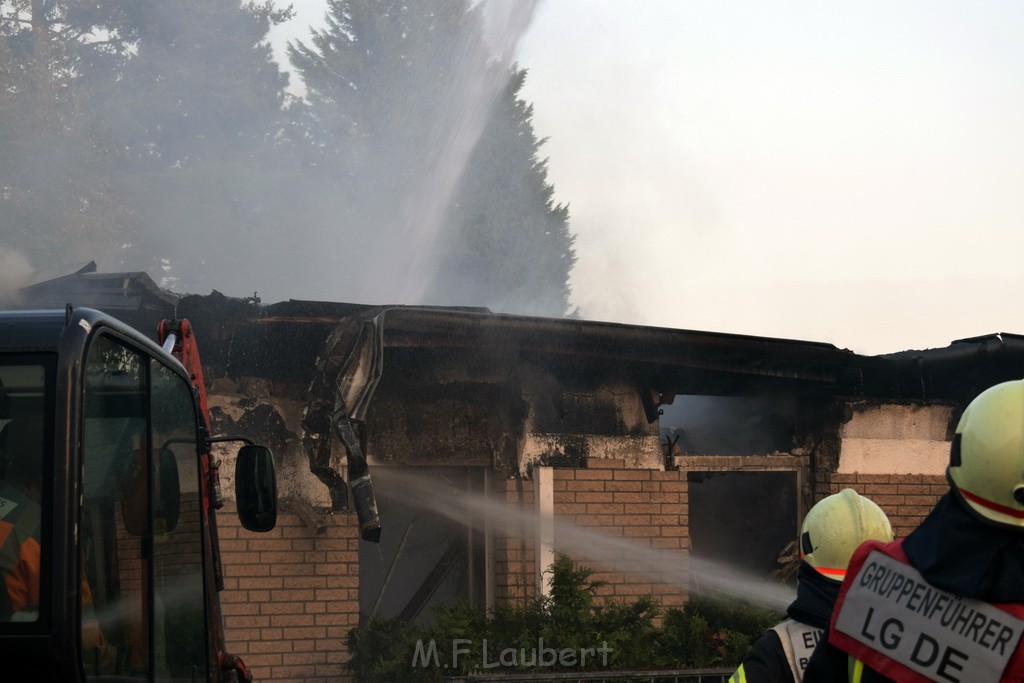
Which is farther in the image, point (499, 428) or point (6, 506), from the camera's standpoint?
point (499, 428)

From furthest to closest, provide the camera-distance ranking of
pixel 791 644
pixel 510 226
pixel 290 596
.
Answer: pixel 510 226
pixel 290 596
pixel 791 644

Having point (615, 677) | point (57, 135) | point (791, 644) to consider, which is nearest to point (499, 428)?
point (615, 677)

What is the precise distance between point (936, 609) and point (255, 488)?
2.70 meters

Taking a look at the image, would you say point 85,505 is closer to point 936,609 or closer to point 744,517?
point 936,609

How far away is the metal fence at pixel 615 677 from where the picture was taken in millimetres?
4672

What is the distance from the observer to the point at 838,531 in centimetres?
291

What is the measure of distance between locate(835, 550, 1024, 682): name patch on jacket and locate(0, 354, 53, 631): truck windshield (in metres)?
1.67

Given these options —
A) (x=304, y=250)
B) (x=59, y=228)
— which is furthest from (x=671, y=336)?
(x=304, y=250)

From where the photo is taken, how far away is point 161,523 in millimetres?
3088

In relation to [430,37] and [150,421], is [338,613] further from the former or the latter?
[430,37]

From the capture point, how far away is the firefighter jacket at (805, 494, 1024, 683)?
5.58 feet

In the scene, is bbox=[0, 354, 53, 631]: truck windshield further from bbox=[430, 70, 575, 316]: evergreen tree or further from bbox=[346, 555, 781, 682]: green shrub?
bbox=[430, 70, 575, 316]: evergreen tree

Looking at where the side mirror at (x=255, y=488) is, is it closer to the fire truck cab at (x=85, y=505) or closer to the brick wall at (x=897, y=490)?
the fire truck cab at (x=85, y=505)

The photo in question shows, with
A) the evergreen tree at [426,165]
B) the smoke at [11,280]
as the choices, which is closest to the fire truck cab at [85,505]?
the smoke at [11,280]
